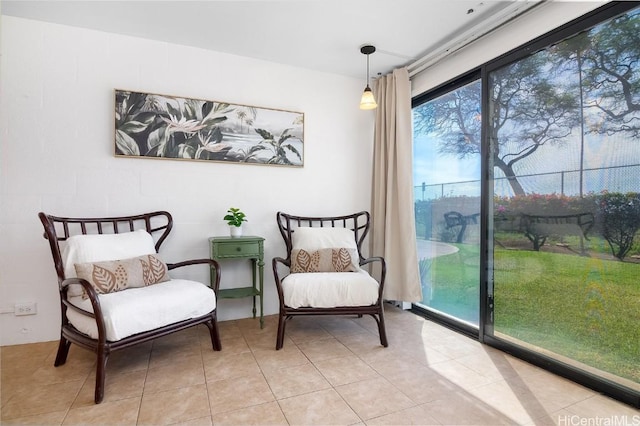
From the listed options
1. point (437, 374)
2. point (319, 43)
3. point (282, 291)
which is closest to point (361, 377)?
point (437, 374)

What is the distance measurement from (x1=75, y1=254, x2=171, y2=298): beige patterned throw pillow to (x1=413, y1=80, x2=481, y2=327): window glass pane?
7.76 feet

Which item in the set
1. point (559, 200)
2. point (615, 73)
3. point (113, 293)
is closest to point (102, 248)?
point (113, 293)

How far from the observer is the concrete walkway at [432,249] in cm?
294

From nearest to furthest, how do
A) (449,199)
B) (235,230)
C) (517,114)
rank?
(517,114) → (235,230) → (449,199)

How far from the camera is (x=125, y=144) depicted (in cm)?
264

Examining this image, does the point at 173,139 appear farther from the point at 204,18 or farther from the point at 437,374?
the point at 437,374

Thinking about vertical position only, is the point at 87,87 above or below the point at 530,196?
above

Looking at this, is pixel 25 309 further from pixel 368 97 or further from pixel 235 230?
pixel 368 97

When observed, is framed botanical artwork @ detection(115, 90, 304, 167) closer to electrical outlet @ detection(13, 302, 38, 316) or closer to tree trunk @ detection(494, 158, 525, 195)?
electrical outlet @ detection(13, 302, 38, 316)

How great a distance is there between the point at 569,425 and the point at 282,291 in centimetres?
173

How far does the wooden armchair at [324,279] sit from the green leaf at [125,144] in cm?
132

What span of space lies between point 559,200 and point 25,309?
3.83m

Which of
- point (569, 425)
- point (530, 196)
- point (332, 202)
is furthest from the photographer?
point (332, 202)

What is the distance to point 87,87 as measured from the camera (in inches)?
→ 100
